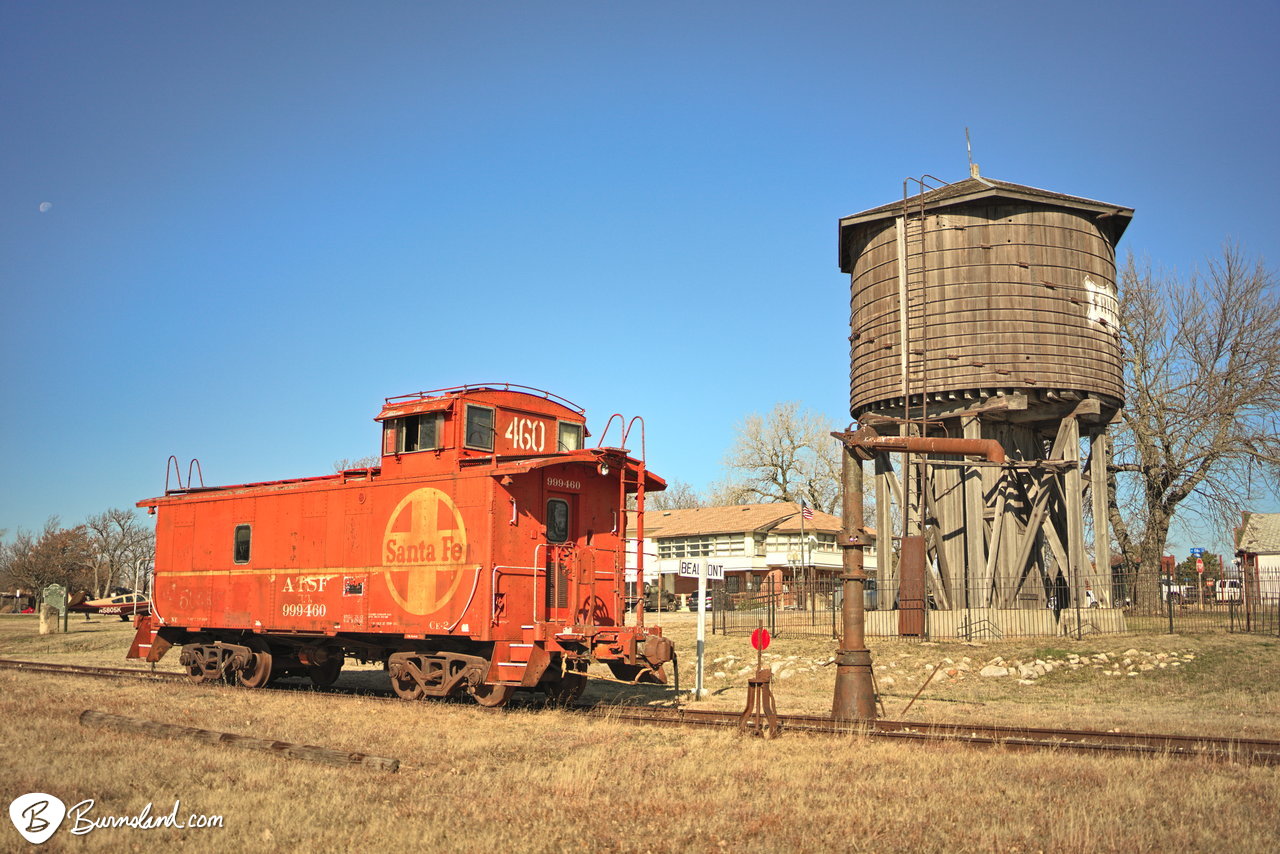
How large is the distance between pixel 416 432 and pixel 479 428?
127 centimetres

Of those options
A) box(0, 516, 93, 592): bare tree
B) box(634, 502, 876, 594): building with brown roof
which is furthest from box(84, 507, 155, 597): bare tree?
box(634, 502, 876, 594): building with brown roof

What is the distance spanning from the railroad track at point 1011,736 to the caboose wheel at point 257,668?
702 centimetres

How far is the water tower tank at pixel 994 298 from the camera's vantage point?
2555 cm

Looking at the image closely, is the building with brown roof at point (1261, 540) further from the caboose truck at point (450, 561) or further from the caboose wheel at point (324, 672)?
the caboose wheel at point (324, 672)

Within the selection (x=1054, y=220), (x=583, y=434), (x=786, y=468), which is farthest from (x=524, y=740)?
(x=786, y=468)

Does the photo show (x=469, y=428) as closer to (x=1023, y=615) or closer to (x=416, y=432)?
(x=416, y=432)

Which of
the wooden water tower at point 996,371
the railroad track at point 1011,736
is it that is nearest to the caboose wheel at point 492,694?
the railroad track at point 1011,736

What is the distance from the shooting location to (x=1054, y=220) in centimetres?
2633

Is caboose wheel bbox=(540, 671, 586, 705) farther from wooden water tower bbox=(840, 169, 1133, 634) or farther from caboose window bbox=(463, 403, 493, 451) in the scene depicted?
wooden water tower bbox=(840, 169, 1133, 634)

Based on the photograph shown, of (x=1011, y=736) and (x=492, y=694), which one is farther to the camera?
(x=492, y=694)

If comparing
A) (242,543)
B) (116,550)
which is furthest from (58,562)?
(242,543)

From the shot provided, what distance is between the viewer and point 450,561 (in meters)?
15.6

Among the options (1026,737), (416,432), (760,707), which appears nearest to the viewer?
(1026,737)

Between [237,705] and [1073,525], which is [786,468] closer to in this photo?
[1073,525]
